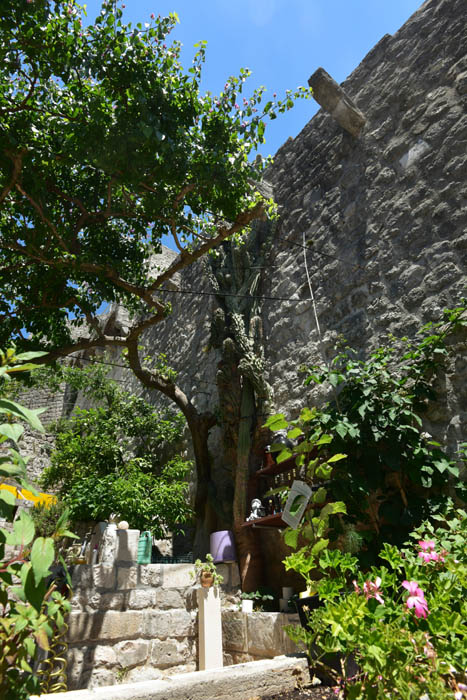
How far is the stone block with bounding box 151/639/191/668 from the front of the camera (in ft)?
10.7

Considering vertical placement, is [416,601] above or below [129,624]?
above

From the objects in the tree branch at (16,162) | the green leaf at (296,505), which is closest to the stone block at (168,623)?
the green leaf at (296,505)

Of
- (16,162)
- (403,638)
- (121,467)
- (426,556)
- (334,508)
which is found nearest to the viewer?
(403,638)

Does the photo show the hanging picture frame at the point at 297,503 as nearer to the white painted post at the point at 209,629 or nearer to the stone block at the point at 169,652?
the white painted post at the point at 209,629

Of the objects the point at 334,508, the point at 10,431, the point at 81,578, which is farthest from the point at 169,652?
the point at 10,431

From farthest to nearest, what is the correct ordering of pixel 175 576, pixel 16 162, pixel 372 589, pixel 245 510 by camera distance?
pixel 245 510 → pixel 16 162 → pixel 175 576 → pixel 372 589

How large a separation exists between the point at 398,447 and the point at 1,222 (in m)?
4.72

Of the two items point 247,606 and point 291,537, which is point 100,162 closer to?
point 291,537

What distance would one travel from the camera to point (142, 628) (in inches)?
131

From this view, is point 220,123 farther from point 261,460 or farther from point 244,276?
point 261,460

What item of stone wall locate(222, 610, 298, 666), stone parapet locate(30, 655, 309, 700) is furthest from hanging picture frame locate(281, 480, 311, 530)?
stone wall locate(222, 610, 298, 666)

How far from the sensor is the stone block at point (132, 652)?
Result: 3.14 metres

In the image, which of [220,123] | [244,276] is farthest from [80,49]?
[244,276]

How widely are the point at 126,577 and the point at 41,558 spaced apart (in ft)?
10.2
